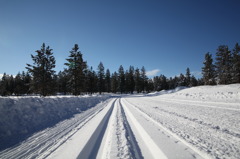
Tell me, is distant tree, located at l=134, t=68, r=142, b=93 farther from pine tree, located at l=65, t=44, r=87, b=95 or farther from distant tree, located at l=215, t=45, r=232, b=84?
pine tree, located at l=65, t=44, r=87, b=95

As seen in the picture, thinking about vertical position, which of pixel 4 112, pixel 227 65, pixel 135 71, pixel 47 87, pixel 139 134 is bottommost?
pixel 139 134

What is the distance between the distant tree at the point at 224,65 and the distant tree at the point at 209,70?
1.51 m

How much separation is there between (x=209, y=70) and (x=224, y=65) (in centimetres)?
432

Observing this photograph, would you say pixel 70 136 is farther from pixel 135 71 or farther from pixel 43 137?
pixel 135 71

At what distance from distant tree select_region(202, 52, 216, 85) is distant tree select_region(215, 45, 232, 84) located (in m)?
1.51

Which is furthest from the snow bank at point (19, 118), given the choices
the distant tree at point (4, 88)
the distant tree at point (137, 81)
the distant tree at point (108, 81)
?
the distant tree at point (108, 81)

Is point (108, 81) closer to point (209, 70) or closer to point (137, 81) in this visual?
point (137, 81)

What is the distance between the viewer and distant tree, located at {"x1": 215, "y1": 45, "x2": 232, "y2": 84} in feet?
119

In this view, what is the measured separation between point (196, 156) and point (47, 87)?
25.4 metres

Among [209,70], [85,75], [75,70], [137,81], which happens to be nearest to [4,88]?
[85,75]

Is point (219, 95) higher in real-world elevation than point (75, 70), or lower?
lower

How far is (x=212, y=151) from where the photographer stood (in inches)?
98.3

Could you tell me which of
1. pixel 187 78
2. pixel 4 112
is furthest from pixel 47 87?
pixel 187 78

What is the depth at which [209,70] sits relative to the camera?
134 ft
